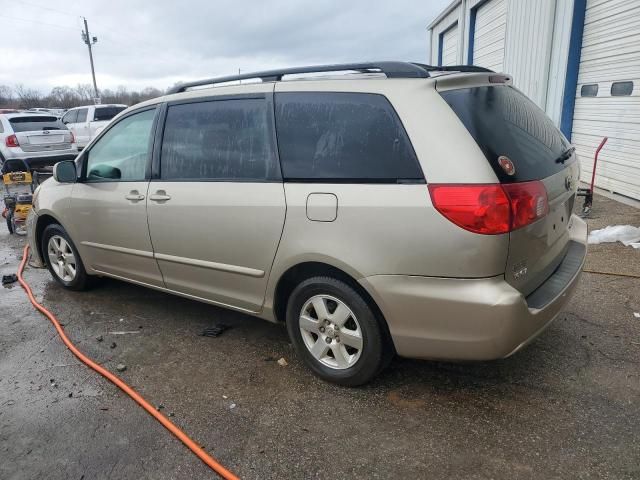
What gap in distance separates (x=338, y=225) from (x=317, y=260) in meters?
0.24

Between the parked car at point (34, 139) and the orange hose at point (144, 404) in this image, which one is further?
the parked car at point (34, 139)

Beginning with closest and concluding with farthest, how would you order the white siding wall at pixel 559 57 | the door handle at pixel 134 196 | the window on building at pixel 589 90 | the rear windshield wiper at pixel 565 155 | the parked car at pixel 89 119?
the rear windshield wiper at pixel 565 155, the door handle at pixel 134 196, the window on building at pixel 589 90, the white siding wall at pixel 559 57, the parked car at pixel 89 119

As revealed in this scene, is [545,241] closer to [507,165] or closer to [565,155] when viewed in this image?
[507,165]

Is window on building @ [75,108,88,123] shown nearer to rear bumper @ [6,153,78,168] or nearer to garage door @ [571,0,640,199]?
rear bumper @ [6,153,78,168]

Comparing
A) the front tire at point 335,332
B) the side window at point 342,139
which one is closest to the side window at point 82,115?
the side window at point 342,139

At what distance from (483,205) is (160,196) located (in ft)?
7.29

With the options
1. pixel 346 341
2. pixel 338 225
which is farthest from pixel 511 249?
pixel 346 341

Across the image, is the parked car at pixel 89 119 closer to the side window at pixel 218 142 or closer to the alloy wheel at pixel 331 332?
the side window at pixel 218 142

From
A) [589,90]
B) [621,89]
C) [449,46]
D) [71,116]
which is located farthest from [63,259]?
[71,116]

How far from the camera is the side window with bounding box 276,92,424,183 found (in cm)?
249

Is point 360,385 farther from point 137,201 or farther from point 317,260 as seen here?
point 137,201

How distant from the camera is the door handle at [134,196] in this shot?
3.62m

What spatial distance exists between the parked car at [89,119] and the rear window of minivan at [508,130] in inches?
646

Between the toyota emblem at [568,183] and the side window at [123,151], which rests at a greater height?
the side window at [123,151]
